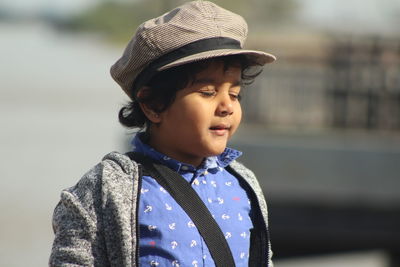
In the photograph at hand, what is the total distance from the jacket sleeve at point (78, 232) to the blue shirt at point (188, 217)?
0.11m

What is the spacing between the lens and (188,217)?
245 cm

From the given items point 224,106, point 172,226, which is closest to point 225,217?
point 172,226

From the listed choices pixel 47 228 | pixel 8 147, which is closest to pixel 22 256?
pixel 47 228

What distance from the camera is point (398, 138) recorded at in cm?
786

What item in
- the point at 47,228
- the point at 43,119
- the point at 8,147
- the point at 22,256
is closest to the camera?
the point at 22,256

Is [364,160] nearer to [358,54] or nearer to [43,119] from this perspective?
[358,54]

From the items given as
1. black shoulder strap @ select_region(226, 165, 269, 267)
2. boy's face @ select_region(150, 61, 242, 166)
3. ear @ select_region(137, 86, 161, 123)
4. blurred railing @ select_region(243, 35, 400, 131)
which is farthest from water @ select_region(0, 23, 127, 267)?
blurred railing @ select_region(243, 35, 400, 131)

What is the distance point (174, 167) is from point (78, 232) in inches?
12.3

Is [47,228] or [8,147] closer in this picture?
[47,228]

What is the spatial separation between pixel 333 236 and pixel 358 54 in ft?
5.27

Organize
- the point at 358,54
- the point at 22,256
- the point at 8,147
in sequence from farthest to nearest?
the point at 8,147, the point at 22,256, the point at 358,54

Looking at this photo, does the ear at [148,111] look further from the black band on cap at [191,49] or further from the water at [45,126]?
the water at [45,126]

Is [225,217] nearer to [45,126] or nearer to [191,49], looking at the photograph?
[191,49]

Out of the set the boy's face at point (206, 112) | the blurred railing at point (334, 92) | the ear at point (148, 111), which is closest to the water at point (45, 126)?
the ear at point (148, 111)
